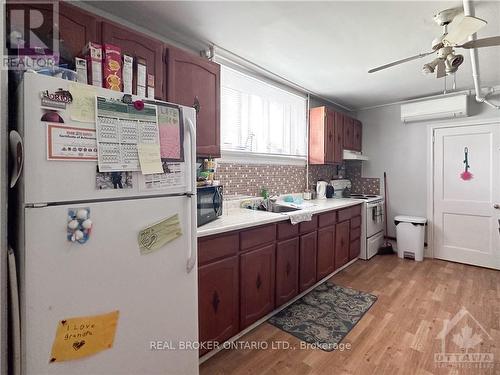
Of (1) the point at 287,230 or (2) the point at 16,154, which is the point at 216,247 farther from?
(2) the point at 16,154

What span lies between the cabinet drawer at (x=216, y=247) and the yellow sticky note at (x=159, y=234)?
1.24 ft

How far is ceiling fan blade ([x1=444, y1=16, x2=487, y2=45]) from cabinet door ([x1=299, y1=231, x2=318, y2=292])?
1.81 metres

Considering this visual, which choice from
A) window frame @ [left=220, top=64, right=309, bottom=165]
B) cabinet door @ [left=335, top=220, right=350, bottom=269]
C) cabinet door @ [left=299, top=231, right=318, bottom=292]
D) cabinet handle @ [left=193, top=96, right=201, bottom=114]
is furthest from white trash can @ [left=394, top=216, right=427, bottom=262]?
cabinet handle @ [left=193, top=96, right=201, bottom=114]

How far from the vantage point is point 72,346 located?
934mm

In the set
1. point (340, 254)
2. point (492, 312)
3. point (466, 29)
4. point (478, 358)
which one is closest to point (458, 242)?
point (492, 312)

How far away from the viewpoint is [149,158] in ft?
3.64

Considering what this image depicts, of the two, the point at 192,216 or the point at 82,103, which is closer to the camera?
the point at 82,103

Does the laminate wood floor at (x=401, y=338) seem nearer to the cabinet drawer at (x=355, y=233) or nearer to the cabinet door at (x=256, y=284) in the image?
the cabinet door at (x=256, y=284)

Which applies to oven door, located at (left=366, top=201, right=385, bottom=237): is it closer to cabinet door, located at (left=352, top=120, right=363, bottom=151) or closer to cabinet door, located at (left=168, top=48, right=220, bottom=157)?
cabinet door, located at (left=352, top=120, right=363, bottom=151)

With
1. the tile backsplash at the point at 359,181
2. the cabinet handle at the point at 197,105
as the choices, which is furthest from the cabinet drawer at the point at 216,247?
the tile backsplash at the point at 359,181

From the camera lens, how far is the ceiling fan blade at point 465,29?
135 centimetres

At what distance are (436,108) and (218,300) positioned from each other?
3.75m

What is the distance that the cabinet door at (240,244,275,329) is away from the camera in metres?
1.91

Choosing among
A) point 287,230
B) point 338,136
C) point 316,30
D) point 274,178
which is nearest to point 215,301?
point 287,230
